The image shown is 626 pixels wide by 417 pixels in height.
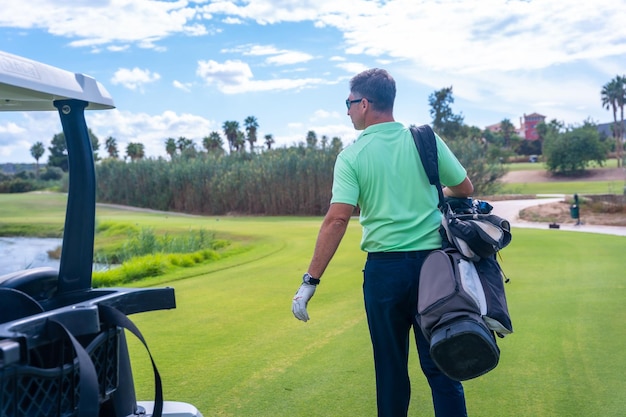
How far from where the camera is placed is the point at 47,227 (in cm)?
2761

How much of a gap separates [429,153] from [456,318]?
0.91m

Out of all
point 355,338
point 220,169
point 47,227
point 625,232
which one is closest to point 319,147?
point 220,169

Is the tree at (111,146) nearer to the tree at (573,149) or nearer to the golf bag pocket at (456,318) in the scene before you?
the tree at (573,149)

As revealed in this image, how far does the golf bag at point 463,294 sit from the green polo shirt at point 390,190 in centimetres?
Result: 7

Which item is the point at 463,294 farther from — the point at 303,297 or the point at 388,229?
the point at 303,297

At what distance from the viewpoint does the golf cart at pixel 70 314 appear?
70.6 inches

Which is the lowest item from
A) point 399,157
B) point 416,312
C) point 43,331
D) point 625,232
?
point 625,232

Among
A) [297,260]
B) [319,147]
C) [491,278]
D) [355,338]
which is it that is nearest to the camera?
[491,278]

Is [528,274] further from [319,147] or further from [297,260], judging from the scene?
[319,147]

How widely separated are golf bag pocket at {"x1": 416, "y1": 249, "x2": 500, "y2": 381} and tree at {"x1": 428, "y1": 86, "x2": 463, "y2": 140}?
194 feet

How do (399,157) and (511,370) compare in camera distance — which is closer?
→ (399,157)

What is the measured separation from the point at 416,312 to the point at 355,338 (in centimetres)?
280

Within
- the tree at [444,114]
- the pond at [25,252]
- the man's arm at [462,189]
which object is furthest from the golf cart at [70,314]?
the tree at [444,114]

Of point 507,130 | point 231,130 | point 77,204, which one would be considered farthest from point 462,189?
point 507,130
